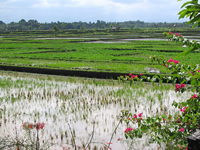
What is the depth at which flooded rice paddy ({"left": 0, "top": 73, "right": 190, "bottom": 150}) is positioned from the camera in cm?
475

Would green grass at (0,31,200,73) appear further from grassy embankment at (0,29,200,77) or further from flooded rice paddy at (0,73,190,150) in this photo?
flooded rice paddy at (0,73,190,150)

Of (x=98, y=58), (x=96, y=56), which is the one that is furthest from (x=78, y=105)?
(x=96, y=56)

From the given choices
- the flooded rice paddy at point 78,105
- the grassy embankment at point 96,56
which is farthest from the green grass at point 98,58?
Result: the flooded rice paddy at point 78,105

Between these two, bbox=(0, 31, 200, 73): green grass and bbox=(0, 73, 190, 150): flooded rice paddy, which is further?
bbox=(0, 31, 200, 73): green grass

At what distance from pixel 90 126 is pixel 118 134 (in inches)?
26.5

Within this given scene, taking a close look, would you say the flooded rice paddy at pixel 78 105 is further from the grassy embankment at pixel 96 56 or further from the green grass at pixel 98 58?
the green grass at pixel 98 58

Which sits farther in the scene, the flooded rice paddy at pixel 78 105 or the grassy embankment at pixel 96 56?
the grassy embankment at pixel 96 56

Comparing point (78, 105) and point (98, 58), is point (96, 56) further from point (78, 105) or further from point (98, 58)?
point (78, 105)

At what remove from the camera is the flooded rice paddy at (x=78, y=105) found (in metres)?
4.75

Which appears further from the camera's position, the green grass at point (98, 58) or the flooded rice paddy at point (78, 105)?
the green grass at point (98, 58)

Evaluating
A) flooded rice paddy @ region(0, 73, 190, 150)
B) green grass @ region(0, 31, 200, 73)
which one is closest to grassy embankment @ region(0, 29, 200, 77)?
green grass @ region(0, 31, 200, 73)

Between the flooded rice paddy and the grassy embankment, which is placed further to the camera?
the grassy embankment

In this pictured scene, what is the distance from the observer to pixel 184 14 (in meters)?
1.69

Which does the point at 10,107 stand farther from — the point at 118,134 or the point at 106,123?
the point at 118,134
